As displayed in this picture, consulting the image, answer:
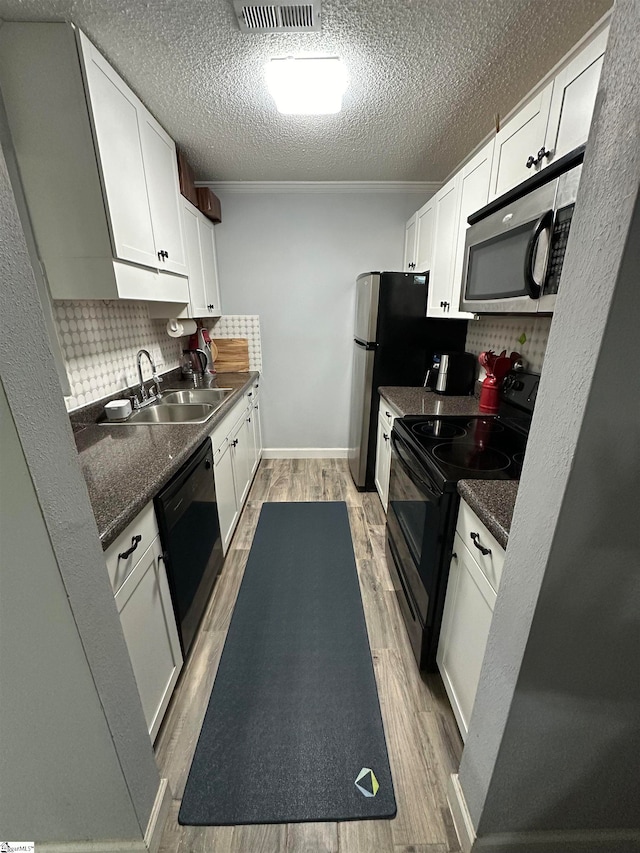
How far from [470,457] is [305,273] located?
7.93ft

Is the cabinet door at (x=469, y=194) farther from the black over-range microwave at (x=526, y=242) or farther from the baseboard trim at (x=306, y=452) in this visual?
the baseboard trim at (x=306, y=452)

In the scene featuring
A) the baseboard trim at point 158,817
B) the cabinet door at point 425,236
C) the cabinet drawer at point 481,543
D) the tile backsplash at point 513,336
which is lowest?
the baseboard trim at point 158,817

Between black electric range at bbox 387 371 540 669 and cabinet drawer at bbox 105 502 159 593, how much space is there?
1.00m

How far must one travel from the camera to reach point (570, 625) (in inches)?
28.0

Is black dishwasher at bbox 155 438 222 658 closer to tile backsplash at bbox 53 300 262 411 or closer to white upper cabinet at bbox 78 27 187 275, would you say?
tile backsplash at bbox 53 300 262 411

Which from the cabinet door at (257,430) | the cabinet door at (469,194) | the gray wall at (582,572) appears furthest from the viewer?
the cabinet door at (257,430)

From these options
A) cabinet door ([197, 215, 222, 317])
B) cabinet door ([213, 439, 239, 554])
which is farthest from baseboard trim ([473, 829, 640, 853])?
cabinet door ([197, 215, 222, 317])

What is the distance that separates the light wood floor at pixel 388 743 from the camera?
1.02 m

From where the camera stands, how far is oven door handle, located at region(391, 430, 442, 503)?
1251mm

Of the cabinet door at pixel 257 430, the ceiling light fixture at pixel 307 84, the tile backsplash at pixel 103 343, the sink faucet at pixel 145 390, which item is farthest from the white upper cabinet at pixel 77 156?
the cabinet door at pixel 257 430

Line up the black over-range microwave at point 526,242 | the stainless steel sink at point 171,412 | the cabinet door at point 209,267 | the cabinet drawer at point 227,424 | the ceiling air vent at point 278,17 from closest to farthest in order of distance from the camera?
the black over-range microwave at point 526,242, the ceiling air vent at point 278,17, the cabinet drawer at point 227,424, the stainless steel sink at point 171,412, the cabinet door at point 209,267

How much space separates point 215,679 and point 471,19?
8.99 feet

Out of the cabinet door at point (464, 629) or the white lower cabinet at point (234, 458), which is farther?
the white lower cabinet at point (234, 458)

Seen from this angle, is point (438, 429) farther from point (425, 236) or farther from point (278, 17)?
point (278, 17)
